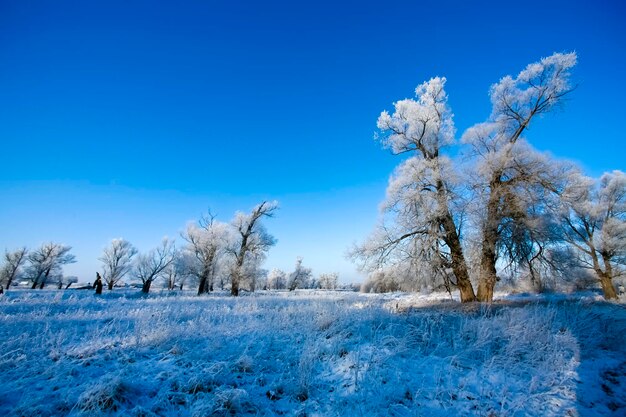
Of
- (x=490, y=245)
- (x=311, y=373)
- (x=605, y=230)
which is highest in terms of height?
(x=605, y=230)

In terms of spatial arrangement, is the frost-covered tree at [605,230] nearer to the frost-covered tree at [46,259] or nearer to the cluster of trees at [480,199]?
the cluster of trees at [480,199]

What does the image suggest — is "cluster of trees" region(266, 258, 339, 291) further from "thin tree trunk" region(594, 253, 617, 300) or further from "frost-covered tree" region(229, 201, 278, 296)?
"thin tree trunk" region(594, 253, 617, 300)

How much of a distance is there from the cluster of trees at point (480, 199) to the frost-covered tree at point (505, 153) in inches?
1.6

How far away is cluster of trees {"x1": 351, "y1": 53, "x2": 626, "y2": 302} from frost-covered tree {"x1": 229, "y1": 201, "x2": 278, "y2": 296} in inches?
580

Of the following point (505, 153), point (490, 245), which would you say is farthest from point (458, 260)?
point (505, 153)

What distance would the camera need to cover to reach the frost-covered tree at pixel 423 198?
39.7 ft

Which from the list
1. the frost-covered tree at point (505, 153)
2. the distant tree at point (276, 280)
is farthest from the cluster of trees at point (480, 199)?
the distant tree at point (276, 280)

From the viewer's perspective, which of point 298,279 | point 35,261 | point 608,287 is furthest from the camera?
point 298,279

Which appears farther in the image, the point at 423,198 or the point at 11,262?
A: the point at 11,262

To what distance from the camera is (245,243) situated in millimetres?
25875

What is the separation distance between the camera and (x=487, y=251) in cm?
1148

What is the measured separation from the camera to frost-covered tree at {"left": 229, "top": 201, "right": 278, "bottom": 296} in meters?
25.4

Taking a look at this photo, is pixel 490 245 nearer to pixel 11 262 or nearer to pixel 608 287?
pixel 608 287

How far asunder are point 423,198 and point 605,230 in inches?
703
